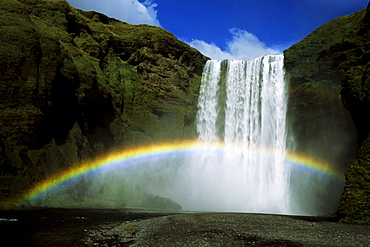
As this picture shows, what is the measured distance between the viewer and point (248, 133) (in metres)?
40.1

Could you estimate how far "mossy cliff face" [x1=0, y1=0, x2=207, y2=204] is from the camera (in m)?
26.3

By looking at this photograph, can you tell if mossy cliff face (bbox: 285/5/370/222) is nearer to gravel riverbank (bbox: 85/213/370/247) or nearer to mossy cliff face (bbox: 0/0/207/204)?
gravel riverbank (bbox: 85/213/370/247)

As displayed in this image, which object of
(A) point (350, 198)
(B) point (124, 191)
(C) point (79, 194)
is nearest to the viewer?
(A) point (350, 198)

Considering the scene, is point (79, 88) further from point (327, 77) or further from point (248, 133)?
point (327, 77)

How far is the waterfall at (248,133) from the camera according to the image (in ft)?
119

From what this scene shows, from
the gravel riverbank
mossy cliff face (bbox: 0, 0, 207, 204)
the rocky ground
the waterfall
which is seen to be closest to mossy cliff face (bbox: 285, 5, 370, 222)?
the waterfall

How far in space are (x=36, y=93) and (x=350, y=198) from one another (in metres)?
27.3

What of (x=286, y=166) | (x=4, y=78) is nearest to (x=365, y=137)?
(x=286, y=166)

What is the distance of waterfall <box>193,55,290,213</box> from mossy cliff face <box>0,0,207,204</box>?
4.14 m

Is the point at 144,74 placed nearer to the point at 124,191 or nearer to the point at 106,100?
the point at 106,100

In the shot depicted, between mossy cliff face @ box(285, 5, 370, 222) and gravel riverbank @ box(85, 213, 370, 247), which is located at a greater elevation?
mossy cliff face @ box(285, 5, 370, 222)

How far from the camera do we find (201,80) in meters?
49.0

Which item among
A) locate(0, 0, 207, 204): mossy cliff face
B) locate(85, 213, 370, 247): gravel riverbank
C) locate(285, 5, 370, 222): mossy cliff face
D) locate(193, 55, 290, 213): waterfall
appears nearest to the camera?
locate(85, 213, 370, 247): gravel riverbank

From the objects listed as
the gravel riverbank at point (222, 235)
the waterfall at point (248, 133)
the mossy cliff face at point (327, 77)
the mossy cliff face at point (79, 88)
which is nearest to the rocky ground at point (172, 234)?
the gravel riverbank at point (222, 235)
